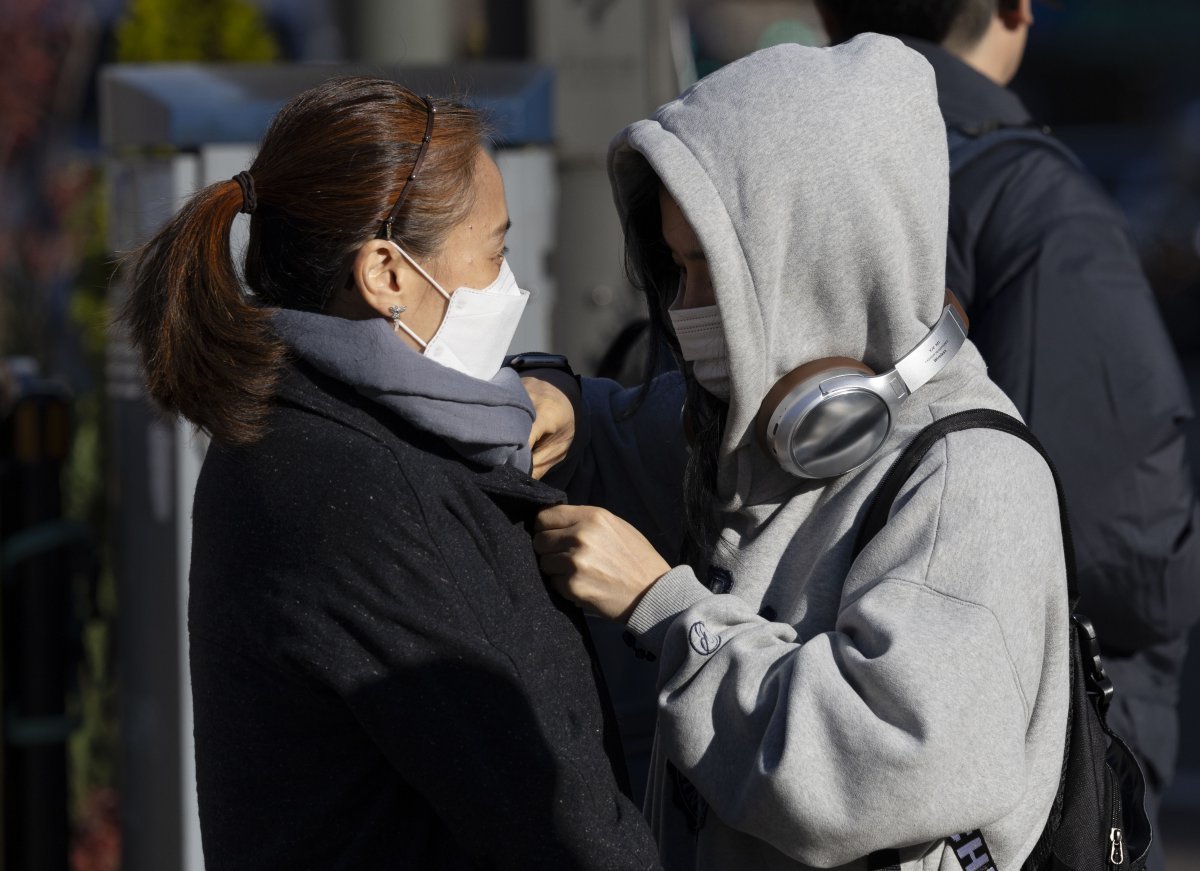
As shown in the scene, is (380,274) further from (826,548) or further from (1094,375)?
(1094,375)

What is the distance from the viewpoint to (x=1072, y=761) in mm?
1785

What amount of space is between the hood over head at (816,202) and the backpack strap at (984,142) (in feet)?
1.91

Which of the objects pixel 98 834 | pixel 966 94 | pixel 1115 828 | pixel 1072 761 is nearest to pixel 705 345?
pixel 1072 761

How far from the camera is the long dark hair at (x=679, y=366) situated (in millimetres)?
1980

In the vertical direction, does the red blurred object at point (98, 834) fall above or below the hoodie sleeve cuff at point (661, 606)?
below

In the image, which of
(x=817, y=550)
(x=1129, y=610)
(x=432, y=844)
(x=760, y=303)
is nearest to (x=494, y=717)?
(x=432, y=844)

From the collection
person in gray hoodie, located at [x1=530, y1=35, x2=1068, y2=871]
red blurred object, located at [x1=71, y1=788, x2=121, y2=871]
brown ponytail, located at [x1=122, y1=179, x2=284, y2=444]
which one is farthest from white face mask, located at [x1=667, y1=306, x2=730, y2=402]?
red blurred object, located at [x1=71, y1=788, x2=121, y2=871]

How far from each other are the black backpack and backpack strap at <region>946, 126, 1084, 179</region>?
80 centimetres

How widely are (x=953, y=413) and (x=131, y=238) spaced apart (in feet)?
6.88

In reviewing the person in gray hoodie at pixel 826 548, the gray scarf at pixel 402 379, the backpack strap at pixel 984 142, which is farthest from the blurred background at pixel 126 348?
the backpack strap at pixel 984 142

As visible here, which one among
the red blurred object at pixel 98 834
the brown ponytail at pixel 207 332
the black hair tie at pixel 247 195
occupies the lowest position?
the red blurred object at pixel 98 834

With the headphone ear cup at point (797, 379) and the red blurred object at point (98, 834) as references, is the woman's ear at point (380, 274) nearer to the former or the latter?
the headphone ear cup at point (797, 379)

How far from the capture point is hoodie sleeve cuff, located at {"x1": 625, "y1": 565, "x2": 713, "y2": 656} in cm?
178

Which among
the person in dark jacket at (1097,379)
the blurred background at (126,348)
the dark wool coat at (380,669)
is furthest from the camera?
the blurred background at (126,348)
